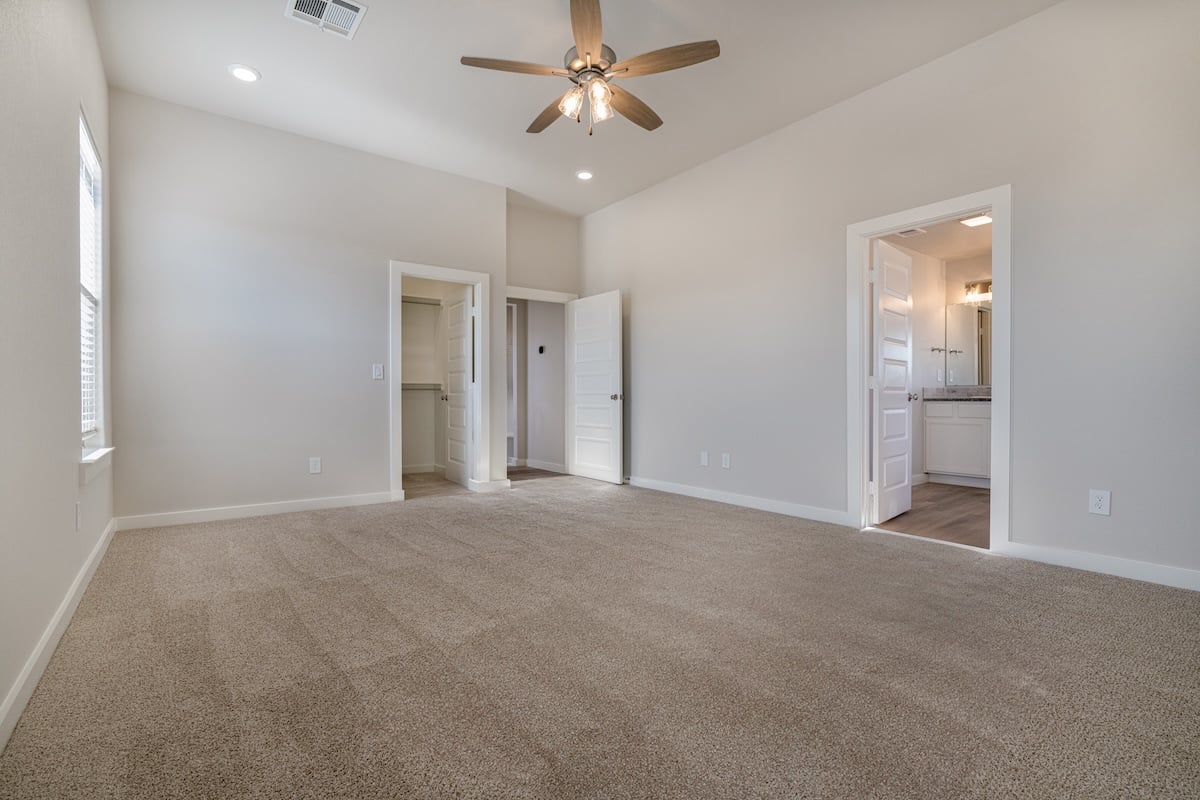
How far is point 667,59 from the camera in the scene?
103 inches

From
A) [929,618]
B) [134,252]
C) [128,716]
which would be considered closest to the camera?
[128,716]

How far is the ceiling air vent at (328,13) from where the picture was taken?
2.77 meters

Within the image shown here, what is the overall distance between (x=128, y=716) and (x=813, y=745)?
1.88 m

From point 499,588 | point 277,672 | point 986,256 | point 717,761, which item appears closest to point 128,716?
point 277,672

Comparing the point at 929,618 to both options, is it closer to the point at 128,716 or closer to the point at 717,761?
the point at 717,761

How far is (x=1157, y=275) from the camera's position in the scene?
2.59 metres

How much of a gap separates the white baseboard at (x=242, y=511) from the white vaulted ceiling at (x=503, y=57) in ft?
9.57

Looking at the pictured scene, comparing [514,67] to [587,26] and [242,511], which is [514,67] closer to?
[587,26]

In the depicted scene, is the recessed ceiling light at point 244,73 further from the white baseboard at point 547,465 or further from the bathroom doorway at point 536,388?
the white baseboard at point 547,465

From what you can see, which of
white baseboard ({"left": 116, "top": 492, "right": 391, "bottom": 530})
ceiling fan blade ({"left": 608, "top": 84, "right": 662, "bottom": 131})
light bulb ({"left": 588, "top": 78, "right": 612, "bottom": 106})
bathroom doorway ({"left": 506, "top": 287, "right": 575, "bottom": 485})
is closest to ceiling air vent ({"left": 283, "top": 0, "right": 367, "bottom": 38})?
light bulb ({"left": 588, "top": 78, "right": 612, "bottom": 106})

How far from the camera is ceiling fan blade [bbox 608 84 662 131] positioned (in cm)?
291

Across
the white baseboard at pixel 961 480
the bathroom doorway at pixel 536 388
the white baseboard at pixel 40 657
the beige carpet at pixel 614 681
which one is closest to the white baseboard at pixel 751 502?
the beige carpet at pixel 614 681

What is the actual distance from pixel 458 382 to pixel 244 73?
315 cm

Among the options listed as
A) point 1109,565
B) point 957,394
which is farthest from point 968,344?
point 1109,565
